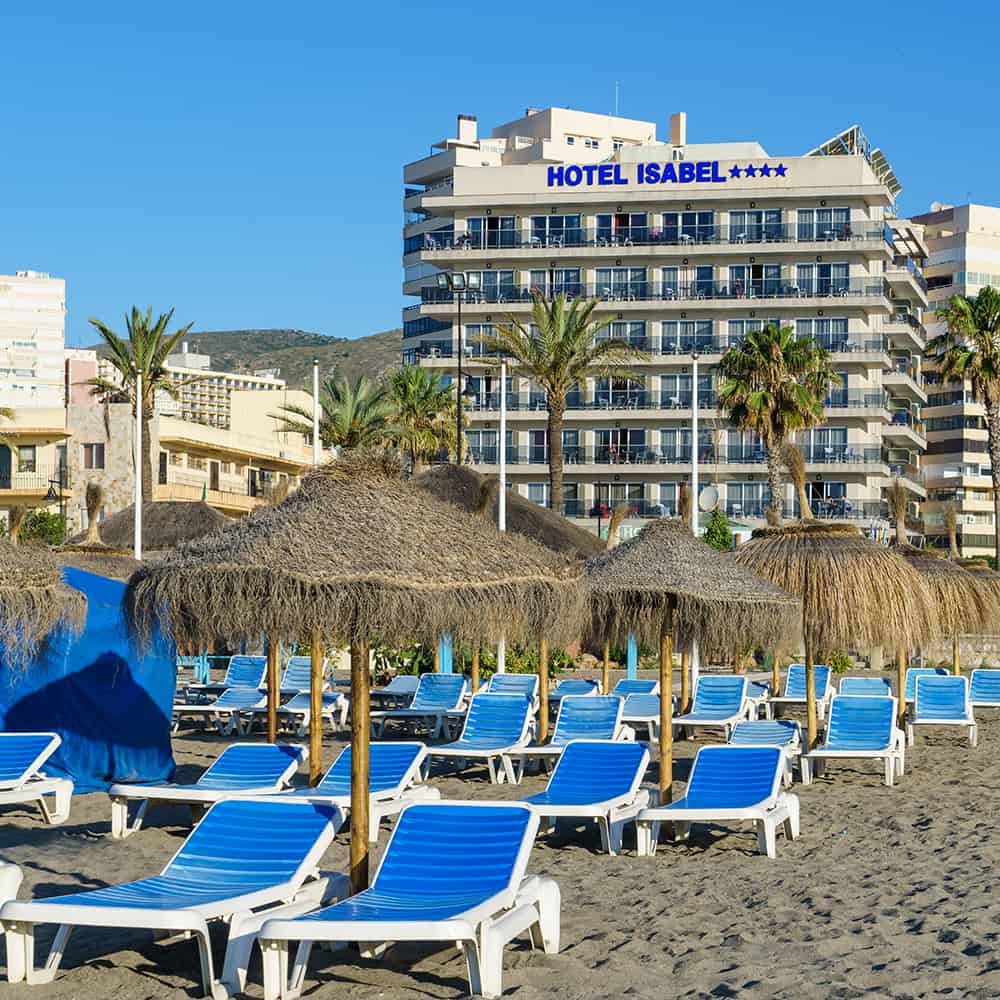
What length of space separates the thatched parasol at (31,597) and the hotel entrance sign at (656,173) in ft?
204

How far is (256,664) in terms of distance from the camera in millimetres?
24094

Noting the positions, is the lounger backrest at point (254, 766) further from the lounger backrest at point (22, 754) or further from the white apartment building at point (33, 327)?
the white apartment building at point (33, 327)

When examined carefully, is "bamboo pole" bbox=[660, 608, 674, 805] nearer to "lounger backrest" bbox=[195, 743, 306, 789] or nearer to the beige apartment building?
"lounger backrest" bbox=[195, 743, 306, 789]

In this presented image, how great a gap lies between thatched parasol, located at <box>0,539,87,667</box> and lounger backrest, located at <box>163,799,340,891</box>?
4668mm

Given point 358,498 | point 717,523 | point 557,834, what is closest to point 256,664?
point 557,834

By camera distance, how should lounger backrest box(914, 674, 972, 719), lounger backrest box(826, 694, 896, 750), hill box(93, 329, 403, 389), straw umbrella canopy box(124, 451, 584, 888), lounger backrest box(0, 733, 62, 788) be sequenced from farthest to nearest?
hill box(93, 329, 403, 389)
lounger backrest box(914, 674, 972, 719)
lounger backrest box(826, 694, 896, 750)
lounger backrest box(0, 733, 62, 788)
straw umbrella canopy box(124, 451, 584, 888)

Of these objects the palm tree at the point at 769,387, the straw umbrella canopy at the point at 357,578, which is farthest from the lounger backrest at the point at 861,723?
the palm tree at the point at 769,387

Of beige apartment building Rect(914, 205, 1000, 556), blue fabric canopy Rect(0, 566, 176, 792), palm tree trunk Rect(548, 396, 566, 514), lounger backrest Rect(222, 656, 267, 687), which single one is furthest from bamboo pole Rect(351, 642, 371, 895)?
beige apartment building Rect(914, 205, 1000, 556)

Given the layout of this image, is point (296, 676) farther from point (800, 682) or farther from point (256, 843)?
point (256, 843)

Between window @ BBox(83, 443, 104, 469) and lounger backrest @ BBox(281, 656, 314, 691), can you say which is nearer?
lounger backrest @ BBox(281, 656, 314, 691)

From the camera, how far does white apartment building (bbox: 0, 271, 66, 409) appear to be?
119m

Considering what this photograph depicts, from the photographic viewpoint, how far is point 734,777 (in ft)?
41.5

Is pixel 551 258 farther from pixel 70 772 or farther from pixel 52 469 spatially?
pixel 70 772

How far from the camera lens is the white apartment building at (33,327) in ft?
392
